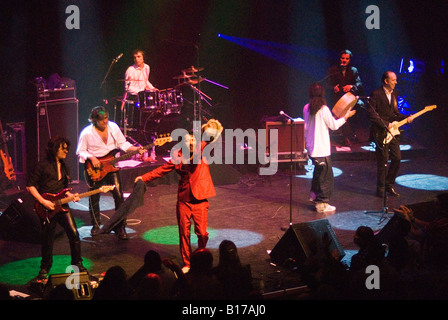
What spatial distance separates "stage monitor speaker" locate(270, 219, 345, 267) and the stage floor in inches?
5.6

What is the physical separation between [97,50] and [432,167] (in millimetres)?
8392

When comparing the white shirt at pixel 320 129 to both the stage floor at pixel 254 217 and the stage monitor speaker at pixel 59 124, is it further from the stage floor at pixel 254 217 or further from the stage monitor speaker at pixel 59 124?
the stage monitor speaker at pixel 59 124

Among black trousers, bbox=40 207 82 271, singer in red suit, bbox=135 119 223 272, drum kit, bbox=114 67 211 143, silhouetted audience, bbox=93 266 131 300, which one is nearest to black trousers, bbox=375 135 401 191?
singer in red suit, bbox=135 119 223 272

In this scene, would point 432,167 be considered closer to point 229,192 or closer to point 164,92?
point 229,192

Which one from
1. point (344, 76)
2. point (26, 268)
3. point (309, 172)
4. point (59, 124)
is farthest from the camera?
point (344, 76)

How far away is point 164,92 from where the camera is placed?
549 inches

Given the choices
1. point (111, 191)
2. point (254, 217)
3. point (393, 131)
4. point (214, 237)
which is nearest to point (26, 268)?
point (111, 191)

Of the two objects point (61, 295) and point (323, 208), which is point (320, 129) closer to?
point (323, 208)

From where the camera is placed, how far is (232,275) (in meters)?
6.00

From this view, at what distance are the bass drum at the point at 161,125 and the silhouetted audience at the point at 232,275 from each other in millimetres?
7778

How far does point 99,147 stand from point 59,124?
3.88 meters

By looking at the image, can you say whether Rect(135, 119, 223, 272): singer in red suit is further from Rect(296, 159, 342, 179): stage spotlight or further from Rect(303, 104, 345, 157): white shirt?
Rect(296, 159, 342, 179): stage spotlight

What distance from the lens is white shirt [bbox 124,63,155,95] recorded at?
45.7ft
